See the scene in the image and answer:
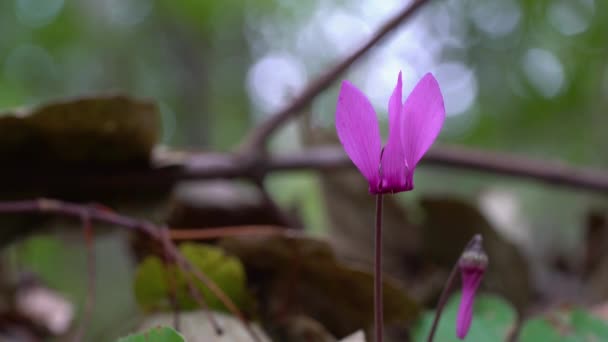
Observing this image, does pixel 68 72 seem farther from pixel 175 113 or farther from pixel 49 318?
pixel 49 318

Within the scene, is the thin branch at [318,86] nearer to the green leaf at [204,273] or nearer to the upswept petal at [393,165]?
the green leaf at [204,273]

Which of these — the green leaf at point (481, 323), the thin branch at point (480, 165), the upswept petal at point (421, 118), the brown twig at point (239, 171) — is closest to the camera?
the upswept petal at point (421, 118)

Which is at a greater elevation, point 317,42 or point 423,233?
point 317,42

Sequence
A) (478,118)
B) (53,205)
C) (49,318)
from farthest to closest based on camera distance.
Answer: (478,118) < (49,318) < (53,205)

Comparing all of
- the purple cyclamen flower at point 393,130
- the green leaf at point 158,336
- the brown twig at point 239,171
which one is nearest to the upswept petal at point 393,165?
the purple cyclamen flower at point 393,130

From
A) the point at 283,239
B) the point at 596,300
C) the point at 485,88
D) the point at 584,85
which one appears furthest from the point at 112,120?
the point at 485,88

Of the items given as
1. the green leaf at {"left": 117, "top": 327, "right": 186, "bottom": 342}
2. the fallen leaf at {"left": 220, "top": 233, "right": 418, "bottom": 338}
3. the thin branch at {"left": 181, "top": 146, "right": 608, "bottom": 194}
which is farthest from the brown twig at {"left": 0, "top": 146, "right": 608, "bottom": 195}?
the green leaf at {"left": 117, "top": 327, "right": 186, "bottom": 342}

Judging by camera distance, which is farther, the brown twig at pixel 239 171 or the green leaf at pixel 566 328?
the brown twig at pixel 239 171

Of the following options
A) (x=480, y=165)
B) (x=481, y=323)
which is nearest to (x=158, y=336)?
(x=481, y=323)
